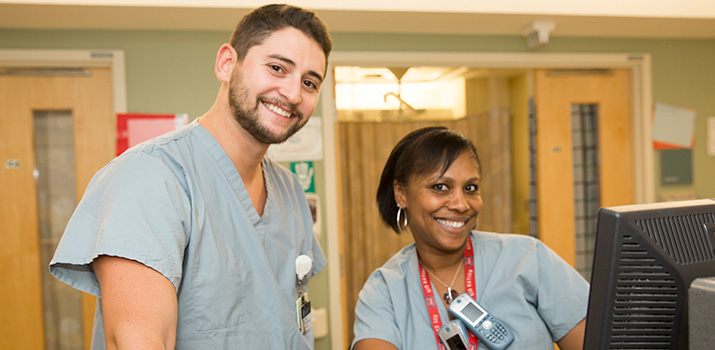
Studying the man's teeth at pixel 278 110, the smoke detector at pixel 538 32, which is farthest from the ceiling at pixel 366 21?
the man's teeth at pixel 278 110

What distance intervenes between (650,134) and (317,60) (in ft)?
9.09

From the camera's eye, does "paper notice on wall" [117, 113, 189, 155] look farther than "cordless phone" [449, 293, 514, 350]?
Yes

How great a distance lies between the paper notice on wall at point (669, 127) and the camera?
316 cm

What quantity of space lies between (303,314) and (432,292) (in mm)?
337

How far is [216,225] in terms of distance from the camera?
1041 mm

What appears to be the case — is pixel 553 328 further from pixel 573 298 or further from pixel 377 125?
pixel 377 125

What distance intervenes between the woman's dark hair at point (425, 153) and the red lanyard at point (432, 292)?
230mm

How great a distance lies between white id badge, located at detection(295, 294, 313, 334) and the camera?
122cm

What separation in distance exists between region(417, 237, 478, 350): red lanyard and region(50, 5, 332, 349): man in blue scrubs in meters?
0.31

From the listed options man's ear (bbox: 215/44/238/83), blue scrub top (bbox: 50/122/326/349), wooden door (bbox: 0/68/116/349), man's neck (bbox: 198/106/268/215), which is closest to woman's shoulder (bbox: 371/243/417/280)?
blue scrub top (bbox: 50/122/326/349)

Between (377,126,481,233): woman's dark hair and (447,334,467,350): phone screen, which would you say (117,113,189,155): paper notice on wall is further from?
(447,334,467,350): phone screen

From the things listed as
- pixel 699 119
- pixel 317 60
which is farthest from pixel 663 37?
pixel 317 60

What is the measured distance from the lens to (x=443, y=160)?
4.50 feet

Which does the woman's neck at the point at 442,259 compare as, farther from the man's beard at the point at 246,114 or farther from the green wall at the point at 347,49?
the green wall at the point at 347,49
